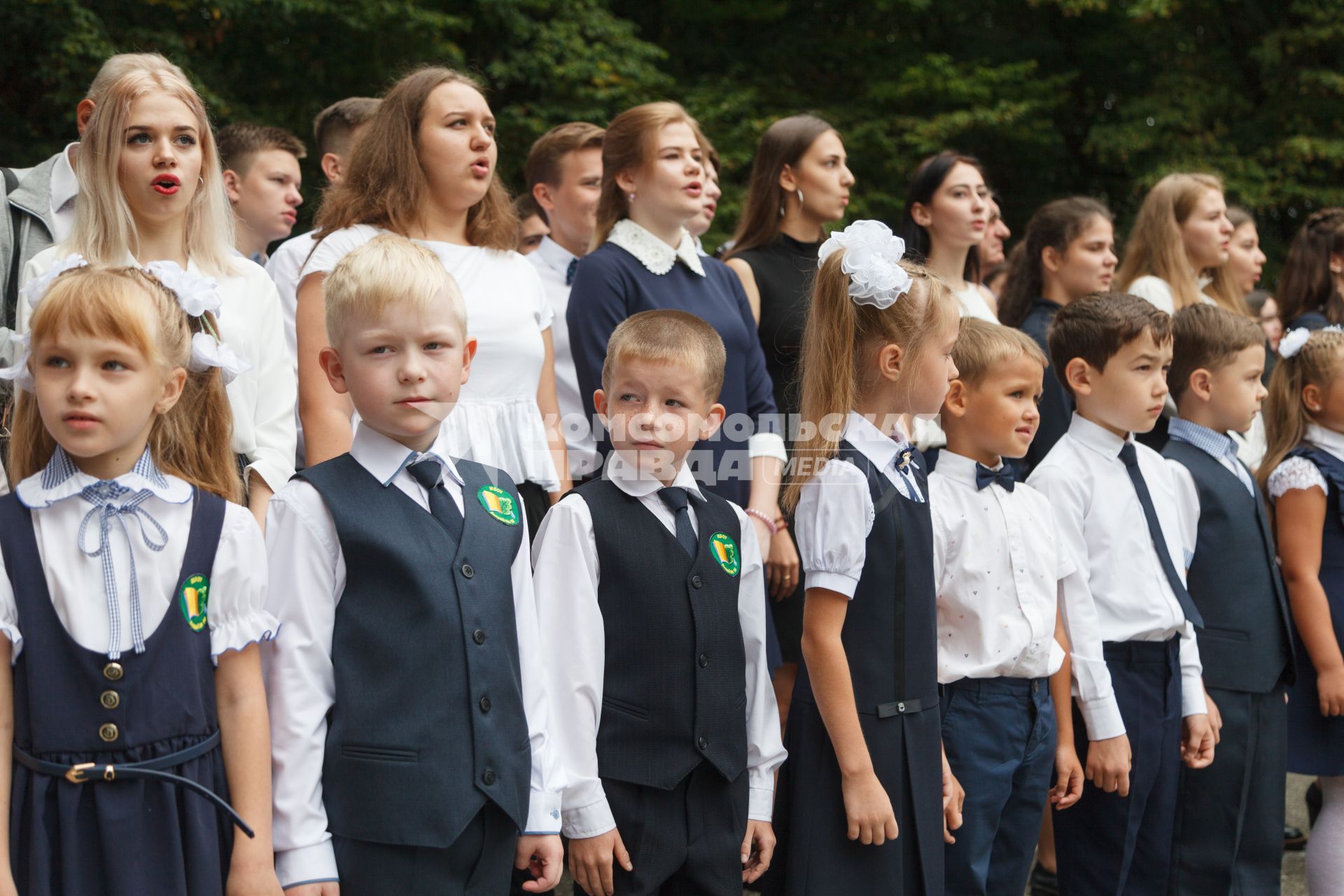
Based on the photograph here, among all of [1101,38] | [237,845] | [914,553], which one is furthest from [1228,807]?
[1101,38]

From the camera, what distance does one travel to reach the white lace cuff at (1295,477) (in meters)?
4.15

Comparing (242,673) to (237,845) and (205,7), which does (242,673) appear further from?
(205,7)

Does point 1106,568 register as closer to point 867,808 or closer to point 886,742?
point 886,742

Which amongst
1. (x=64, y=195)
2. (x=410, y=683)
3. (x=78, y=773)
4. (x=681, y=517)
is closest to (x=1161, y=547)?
(x=681, y=517)

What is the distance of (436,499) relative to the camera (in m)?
2.43

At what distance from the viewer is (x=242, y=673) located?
2.23 m

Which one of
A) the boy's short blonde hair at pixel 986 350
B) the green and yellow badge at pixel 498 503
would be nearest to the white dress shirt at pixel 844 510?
the boy's short blonde hair at pixel 986 350

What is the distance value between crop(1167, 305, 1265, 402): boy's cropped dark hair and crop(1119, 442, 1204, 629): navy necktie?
2.12 ft

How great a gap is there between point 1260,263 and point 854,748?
4.48 m

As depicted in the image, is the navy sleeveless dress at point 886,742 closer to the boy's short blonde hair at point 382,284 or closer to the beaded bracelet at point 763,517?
the beaded bracelet at point 763,517

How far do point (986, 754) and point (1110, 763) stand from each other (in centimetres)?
46

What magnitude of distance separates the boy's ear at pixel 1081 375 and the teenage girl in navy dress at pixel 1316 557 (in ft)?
3.05

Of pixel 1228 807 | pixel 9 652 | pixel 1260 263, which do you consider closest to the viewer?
pixel 9 652

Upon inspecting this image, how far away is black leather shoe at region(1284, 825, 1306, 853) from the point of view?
4988 millimetres
